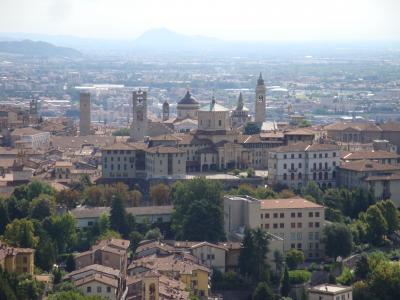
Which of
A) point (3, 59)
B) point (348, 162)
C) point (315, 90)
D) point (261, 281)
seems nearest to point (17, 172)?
point (348, 162)

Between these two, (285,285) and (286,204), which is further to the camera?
(286,204)

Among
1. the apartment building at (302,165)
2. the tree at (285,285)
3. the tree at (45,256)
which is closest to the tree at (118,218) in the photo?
the tree at (45,256)

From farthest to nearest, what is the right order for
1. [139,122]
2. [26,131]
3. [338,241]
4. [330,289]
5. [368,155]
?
[26,131]
[139,122]
[368,155]
[338,241]
[330,289]

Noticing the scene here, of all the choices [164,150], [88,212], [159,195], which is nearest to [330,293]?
[88,212]

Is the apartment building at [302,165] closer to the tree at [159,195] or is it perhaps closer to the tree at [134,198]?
the tree at [159,195]

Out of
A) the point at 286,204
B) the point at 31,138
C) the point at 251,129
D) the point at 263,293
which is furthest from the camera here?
the point at 31,138

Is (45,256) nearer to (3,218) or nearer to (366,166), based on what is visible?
(3,218)

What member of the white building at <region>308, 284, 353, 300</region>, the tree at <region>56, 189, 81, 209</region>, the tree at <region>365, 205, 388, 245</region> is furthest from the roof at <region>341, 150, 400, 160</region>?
the white building at <region>308, 284, 353, 300</region>
